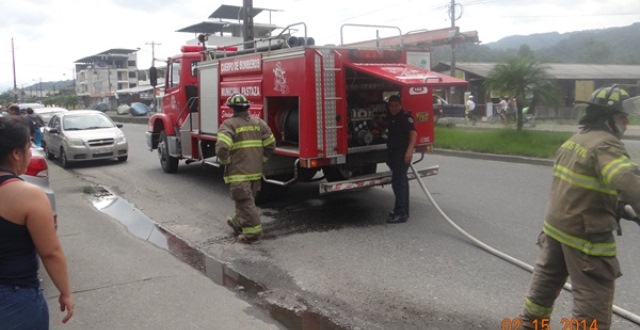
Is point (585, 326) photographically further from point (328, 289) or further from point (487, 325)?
point (328, 289)

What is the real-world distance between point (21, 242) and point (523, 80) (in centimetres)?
1436

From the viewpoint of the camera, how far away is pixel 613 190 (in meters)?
2.98

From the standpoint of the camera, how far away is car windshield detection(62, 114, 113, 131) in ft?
46.4

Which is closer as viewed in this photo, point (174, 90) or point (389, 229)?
point (389, 229)

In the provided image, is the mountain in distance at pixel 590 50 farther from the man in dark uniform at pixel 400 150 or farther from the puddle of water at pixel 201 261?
the puddle of water at pixel 201 261

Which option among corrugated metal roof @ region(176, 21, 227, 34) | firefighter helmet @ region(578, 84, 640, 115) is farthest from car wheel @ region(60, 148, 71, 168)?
corrugated metal roof @ region(176, 21, 227, 34)

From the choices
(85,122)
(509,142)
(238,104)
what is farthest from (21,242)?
(509,142)

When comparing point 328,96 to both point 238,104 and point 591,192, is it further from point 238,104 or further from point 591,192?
point 591,192

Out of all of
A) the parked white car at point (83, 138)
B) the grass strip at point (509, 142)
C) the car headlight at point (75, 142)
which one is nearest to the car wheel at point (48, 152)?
the parked white car at point (83, 138)

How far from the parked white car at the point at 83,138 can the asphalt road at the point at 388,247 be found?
3362mm

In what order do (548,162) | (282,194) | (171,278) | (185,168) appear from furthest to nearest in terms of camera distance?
1. (185,168)
2. (548,162)
3. (282,194)
4. (171,278)

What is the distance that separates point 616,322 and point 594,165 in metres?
1.66

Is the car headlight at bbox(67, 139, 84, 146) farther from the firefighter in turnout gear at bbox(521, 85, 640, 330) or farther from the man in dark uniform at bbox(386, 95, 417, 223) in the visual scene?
the firefighter in turnout gear at bbox(521, 85, 640, 330)

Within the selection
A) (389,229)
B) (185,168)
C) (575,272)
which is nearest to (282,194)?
(389,229)
